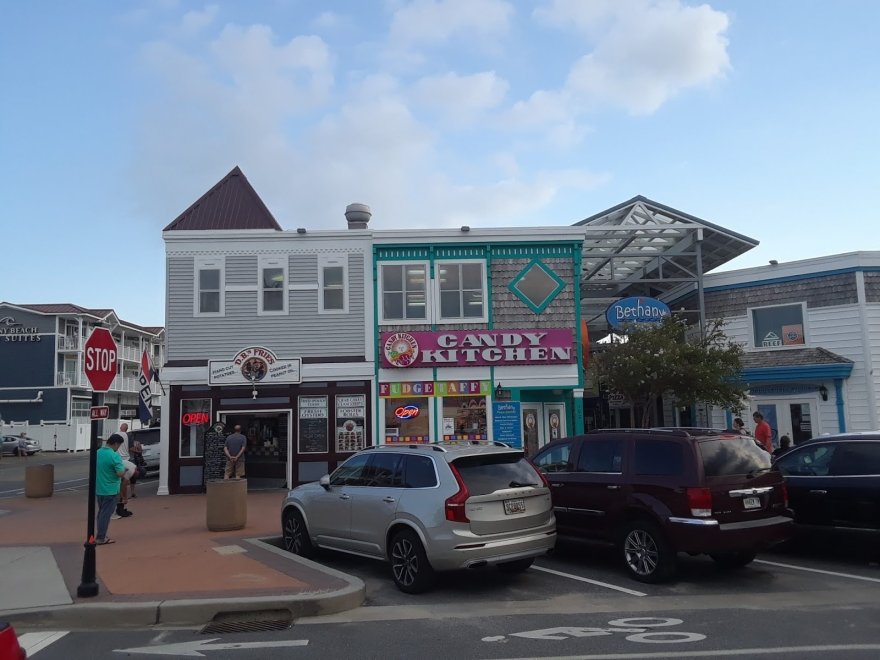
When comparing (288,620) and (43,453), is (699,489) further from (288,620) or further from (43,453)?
(43,453)

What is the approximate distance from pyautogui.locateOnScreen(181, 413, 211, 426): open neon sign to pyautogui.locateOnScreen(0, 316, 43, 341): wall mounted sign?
4259 centimetres

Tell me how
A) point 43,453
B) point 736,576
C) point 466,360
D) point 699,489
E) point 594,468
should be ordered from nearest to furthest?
1. point 699,489
2. point 736,576
3. point 594,468
4. point 466,360
5. point 43,453

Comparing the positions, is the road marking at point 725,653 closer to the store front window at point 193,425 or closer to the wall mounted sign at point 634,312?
the store front window at point 193,425

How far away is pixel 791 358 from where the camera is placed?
21812 millimetres

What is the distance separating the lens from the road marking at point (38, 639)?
6.66 meters

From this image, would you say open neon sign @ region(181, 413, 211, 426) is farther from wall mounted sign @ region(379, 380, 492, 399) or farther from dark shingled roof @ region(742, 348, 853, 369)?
dark shingled roof @ region(742, 348, 853, 369)

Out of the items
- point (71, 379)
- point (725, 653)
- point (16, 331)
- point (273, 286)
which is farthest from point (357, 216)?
point (16, 331)

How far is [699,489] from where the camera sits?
330 inches

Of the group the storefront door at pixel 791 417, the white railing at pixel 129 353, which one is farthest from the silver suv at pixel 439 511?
the white railing at pixel 129 353

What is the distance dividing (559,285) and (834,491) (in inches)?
410

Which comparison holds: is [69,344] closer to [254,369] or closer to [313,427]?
[254,369]

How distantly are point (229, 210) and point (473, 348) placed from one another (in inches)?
326

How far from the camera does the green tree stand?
1838 cm

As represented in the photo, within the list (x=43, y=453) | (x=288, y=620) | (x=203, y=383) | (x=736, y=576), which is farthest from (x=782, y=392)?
(x=43, y=453)
